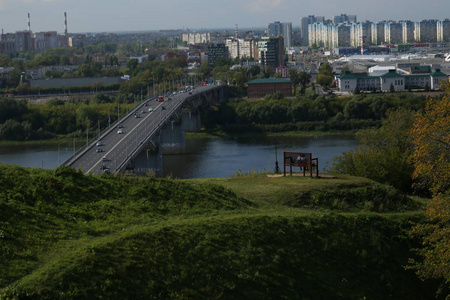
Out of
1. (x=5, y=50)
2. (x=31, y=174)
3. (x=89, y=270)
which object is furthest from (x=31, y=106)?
(x=5, y=50)

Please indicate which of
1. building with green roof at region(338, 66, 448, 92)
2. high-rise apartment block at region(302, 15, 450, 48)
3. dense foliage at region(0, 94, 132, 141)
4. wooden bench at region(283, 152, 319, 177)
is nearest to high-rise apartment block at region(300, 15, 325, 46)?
high-rise apartment block at region(302, 15, 450, 48)

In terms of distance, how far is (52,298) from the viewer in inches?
174

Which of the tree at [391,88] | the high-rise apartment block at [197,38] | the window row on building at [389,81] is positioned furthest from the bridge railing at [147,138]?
the high-rise apartment block at [197,38]

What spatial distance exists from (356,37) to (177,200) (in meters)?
79.7

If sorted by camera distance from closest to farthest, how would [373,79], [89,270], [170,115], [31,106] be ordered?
[89,270] → [170,115] → [31,106] → [373,79]

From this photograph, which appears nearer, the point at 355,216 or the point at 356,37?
the point at 355,216

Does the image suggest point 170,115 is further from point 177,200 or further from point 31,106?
point 177,200

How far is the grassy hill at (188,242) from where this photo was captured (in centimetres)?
477

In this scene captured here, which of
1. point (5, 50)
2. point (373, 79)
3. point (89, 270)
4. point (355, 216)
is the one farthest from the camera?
point (5, 50)

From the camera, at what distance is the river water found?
17406 millimetres

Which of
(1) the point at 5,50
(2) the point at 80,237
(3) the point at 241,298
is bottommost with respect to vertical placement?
(3) the point at 241,298

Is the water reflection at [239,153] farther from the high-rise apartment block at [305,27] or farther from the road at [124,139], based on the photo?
the high-rise apartment block at [305,27]

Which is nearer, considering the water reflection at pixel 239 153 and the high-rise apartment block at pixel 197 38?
the water reflection at pixel 239 153

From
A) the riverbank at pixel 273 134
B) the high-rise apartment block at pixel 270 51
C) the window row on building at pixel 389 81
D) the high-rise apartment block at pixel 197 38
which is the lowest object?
the riverbank at pixel 273 134
